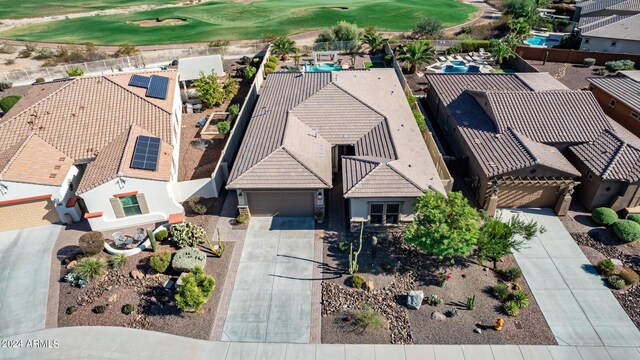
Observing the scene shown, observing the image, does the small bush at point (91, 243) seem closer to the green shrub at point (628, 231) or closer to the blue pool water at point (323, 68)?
the green shrub at point (628, 231)

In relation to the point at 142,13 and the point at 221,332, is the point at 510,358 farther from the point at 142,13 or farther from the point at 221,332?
the point at 142,13

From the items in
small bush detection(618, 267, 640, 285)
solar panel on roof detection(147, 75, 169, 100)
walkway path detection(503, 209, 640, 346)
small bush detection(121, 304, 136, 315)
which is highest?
solar panel on roof detection(147, 75, 169, 100)

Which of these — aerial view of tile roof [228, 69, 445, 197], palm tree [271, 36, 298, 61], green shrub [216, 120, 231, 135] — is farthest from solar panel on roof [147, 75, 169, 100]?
palm tree [271, 36, 298, 61]

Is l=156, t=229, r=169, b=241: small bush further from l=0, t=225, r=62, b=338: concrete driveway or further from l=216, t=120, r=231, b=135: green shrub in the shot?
l=216, t=120, r=231, b=135: green shrub

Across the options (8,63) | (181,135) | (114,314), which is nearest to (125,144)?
(181,135)

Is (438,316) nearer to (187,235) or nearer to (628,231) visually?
(628,231)

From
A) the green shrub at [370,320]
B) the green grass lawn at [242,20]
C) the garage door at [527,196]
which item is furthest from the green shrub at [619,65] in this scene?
the green shrub at [370,320]

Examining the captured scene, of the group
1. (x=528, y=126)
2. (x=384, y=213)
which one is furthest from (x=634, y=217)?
(x=384, y=213)
